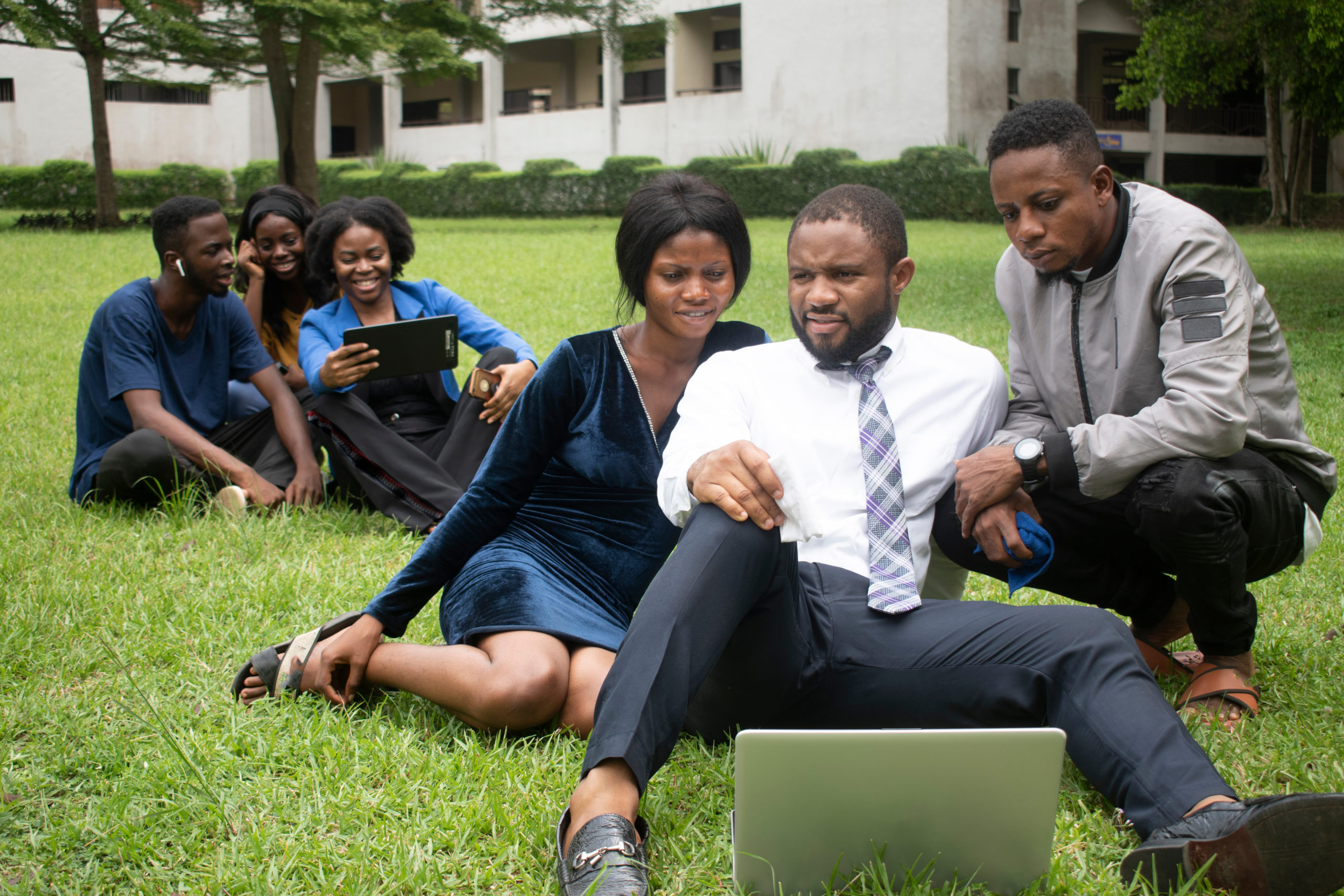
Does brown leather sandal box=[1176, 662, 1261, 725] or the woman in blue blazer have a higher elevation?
the woman in blue blazer

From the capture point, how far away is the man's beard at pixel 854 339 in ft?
8.83

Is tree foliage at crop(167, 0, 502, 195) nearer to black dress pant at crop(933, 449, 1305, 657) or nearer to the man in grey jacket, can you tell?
the man in grey jacket

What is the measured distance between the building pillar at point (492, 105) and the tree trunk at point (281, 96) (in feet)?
46.6

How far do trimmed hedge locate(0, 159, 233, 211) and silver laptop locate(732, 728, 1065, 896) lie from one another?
98.7 feet

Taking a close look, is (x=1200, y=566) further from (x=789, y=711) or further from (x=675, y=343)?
(x=675, y=343)

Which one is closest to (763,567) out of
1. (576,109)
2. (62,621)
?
(62,621)

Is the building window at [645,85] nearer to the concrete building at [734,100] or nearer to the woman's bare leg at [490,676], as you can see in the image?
the concrete building at [734,100]

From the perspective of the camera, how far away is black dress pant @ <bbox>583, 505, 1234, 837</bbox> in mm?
2080

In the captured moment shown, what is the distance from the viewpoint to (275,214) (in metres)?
5.34

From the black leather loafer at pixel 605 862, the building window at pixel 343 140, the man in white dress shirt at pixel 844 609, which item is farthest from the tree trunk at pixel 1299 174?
the building window at pixel 343 140

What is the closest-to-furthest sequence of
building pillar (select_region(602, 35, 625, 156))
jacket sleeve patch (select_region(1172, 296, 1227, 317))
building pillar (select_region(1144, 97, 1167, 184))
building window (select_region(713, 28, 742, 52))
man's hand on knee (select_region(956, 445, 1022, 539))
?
man's hand on knee (select_region(956, 445, 1022, 539))
jacket sleeve patch (select_region(1172, 296, 1227, 317))
building pillar (select_region(1144, 97, 1167, 184))
building pillar (select_region(602, 35, 625, 156))
building window (select_region(713, 28, 742, 52))

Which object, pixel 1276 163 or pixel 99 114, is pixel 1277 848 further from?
pixel 1276 163

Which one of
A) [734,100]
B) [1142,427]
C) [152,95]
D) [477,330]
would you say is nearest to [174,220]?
[477,330]

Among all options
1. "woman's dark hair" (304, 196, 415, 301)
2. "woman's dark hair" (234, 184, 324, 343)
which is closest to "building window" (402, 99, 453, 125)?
"woman's dark hair" (234, 184, 324, 343)
